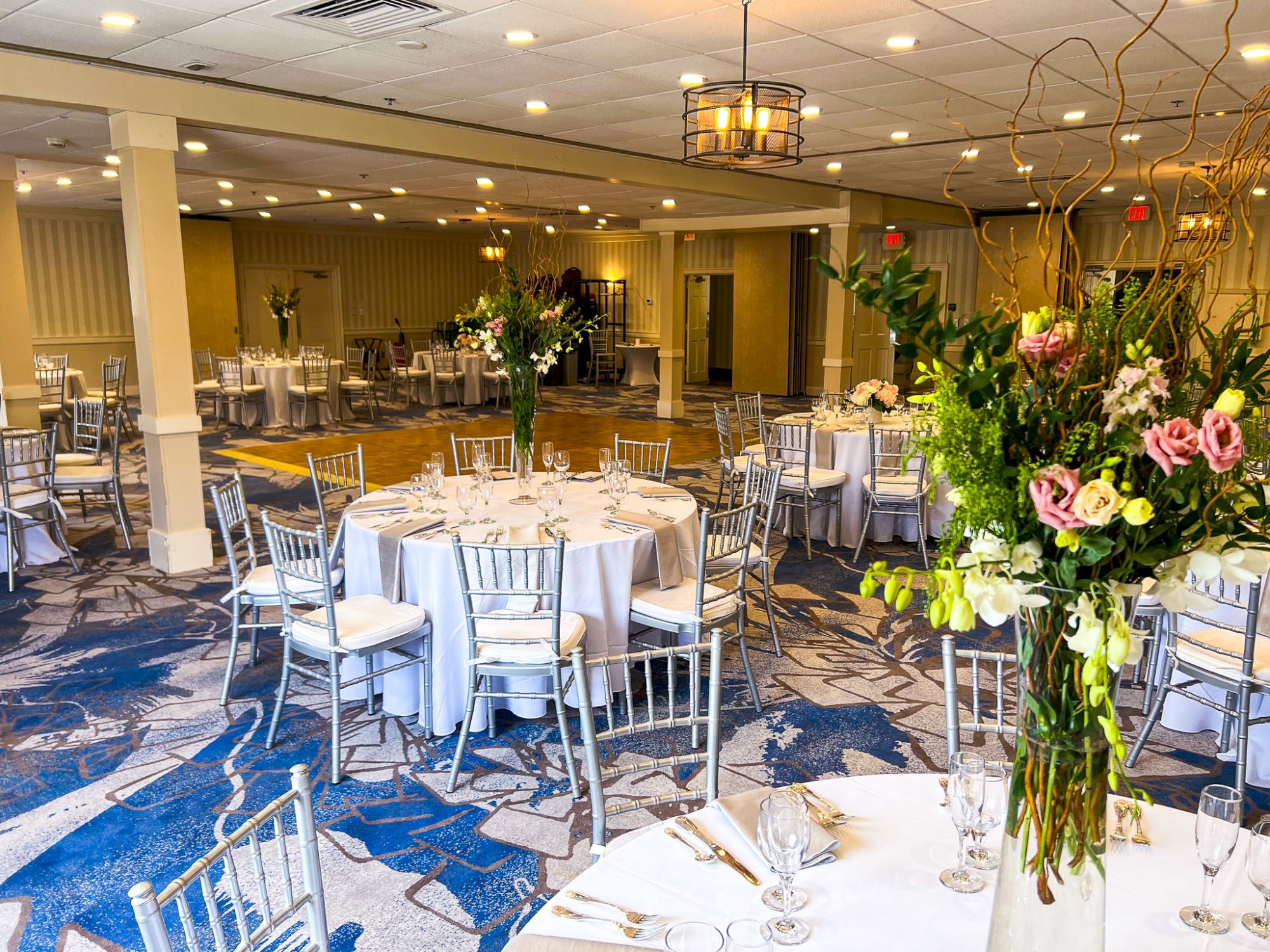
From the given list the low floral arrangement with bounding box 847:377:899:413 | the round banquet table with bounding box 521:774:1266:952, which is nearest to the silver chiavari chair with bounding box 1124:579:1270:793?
the round banquet table with bounding box 521:774:1266:952

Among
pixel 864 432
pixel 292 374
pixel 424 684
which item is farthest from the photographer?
pixel 292 374

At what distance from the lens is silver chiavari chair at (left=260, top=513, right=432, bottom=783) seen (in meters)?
3.89

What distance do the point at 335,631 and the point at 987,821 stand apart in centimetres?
277

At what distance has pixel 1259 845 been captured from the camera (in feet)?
5.48

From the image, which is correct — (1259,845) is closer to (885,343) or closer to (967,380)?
(967,380)

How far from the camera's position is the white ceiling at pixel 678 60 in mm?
4688

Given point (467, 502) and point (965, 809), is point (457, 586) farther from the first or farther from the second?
point (965, 809)

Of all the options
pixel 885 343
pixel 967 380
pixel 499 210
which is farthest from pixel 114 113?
pixel 885 343

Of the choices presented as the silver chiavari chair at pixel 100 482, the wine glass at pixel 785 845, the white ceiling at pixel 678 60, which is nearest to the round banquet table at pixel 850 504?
the white ceiling at pixel 678 60

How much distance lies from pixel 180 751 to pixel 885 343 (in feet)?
54.7

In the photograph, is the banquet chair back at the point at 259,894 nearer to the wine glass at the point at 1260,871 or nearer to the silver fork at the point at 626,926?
the silver fork at the point at 626,926

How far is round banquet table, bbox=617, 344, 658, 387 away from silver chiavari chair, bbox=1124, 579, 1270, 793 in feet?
51.6

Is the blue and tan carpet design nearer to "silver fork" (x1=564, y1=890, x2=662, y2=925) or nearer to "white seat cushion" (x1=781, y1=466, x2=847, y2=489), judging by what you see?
"silver fork" (x1=564, y1=890, x2=662, y2=925)

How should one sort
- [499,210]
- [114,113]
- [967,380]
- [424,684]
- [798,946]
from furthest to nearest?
[499,210], [114,113], [424,684], [798,946], [967,380]
